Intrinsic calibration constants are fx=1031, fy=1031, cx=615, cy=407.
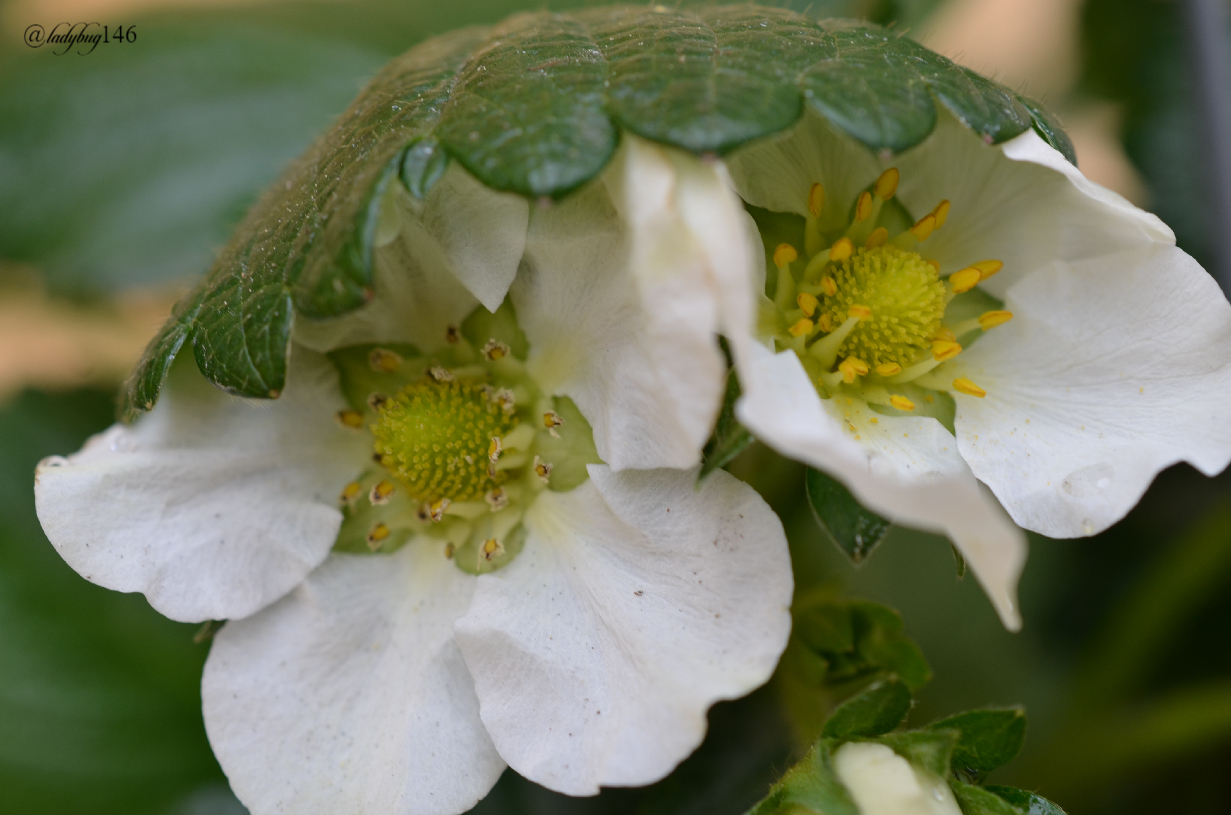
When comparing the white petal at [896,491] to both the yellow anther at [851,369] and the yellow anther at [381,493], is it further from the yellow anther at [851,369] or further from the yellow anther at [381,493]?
the yellow anther at [381,493]

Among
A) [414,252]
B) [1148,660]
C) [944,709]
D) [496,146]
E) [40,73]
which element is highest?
[496,146]

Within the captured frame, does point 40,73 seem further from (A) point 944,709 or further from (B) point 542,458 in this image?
(A) point 944,709

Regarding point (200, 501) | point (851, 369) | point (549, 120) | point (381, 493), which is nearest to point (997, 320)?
point (851, 369)

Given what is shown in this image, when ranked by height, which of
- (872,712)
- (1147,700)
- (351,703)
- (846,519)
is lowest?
(1147,700)

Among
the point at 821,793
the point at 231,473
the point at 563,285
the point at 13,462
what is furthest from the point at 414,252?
the point at 13,462

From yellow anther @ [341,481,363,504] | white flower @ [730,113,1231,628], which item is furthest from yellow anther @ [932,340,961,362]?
yellow anther @ [341,481,363,504]

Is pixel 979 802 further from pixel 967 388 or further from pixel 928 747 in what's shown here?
pixel 967 388
